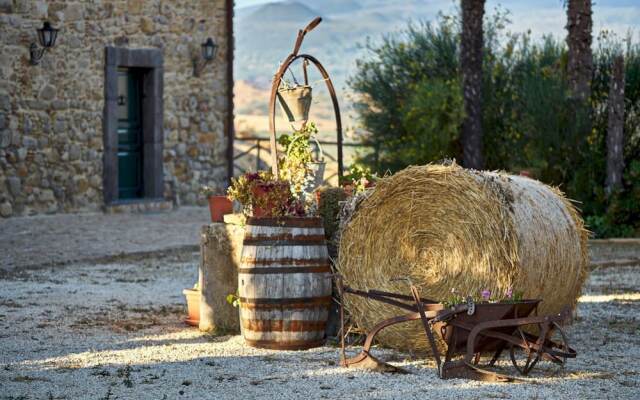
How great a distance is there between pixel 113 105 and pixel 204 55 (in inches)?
75.3

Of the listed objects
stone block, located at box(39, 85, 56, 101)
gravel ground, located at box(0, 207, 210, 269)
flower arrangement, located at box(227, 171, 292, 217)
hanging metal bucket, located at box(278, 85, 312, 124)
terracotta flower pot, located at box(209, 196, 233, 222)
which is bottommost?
gravel ground, located at box(0, 207, 210, 269)

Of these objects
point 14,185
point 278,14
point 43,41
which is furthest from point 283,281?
point 278,14

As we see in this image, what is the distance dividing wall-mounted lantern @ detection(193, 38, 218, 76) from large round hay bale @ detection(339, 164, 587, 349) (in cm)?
990

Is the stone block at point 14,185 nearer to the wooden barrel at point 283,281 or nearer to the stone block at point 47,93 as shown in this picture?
the stone block at point 47,93

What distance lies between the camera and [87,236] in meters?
13.4

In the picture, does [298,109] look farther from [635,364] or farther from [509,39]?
[509,39]

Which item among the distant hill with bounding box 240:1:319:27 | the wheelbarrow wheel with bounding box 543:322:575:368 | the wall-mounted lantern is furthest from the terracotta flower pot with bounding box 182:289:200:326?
the distant hill with bounding box 240:1:319:27

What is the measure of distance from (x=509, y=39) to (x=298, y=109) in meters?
11.0

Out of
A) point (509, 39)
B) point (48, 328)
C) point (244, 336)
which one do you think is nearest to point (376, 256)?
point (244, 336)

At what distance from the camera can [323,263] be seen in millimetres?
7168

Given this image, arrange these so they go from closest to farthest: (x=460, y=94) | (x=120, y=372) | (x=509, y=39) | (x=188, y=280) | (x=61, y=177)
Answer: (x=120, y=372) → (x=188, y=280) → (x=61, y=177) → (x=460, y=94) → (x=509, y=39)

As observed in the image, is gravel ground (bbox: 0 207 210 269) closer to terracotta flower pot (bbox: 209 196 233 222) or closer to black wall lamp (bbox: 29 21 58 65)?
black wall lamp (bbox: 29 21 58 65)

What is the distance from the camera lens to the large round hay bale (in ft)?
21.9

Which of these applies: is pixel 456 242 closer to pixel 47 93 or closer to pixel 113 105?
pixel 47 93
